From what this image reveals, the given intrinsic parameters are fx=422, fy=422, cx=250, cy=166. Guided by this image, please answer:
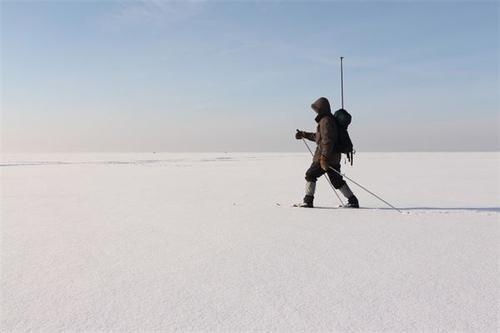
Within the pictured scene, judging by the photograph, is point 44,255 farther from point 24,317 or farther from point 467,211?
point 467,211

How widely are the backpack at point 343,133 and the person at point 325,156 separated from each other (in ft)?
0.17

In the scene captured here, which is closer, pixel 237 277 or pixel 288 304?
pixel 288 304

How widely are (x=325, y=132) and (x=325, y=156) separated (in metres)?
0.33

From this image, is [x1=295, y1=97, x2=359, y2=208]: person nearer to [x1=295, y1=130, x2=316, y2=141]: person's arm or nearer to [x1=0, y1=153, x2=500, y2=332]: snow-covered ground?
[x1=295, y1=130, x2=316, y2=141]: person's arm

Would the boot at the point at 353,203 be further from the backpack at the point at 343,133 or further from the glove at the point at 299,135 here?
the glove at the point at 299,135

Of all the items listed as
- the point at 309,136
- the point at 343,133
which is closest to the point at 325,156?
the point at 343,133

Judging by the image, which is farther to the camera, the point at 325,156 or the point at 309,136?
the point at 309,136

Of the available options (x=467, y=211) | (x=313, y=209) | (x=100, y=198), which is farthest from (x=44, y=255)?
(x=467, y=211)

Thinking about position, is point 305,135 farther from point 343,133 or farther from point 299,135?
point 343,133

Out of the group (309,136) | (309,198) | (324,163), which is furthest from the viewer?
(309,136)

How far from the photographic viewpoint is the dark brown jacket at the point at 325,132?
18.7 feet

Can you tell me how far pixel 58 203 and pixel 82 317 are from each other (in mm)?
4913

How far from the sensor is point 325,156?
18.7ft

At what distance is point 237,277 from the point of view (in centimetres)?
256
